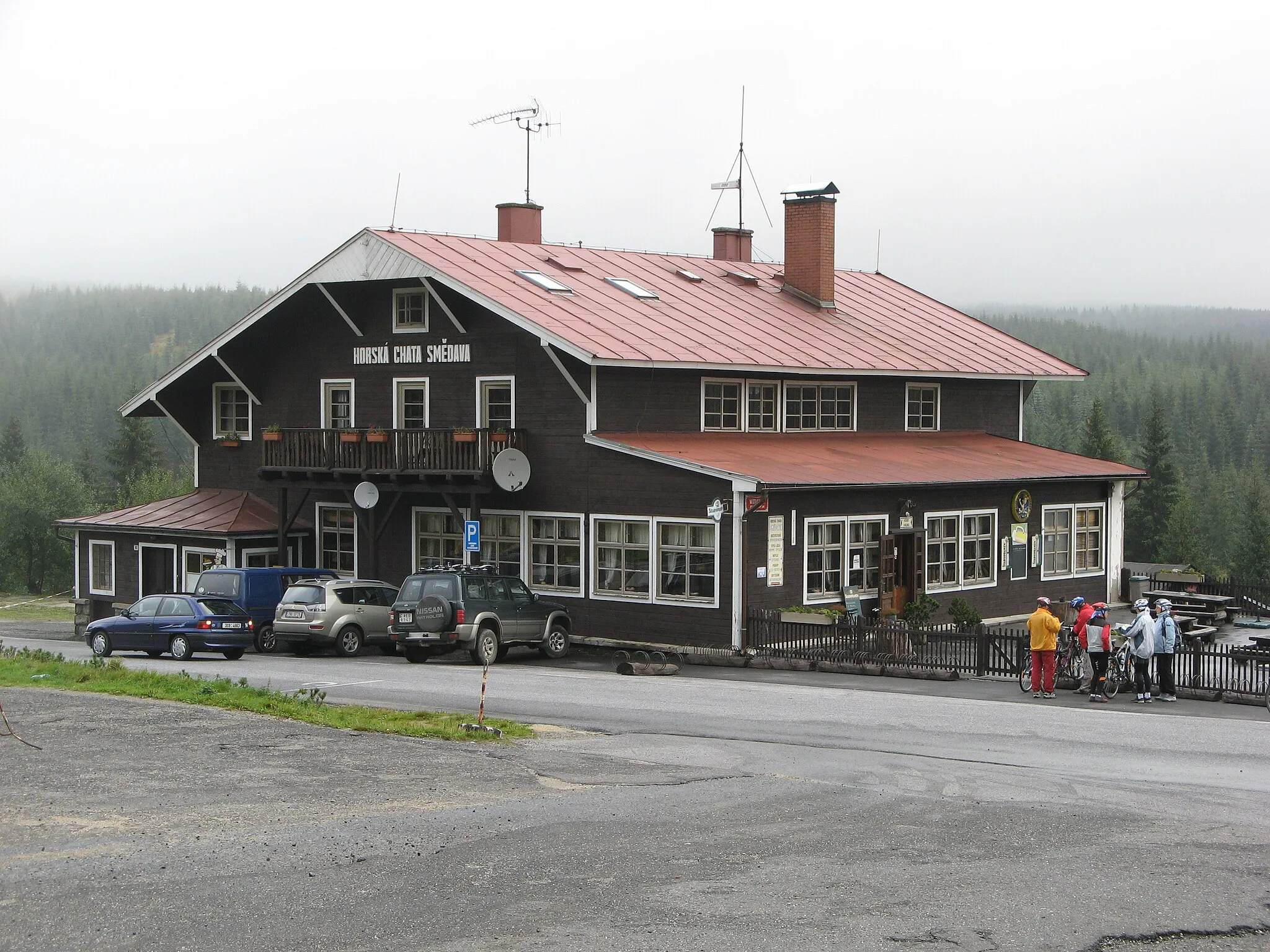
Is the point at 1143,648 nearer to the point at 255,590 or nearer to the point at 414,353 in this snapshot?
the point at 255,590

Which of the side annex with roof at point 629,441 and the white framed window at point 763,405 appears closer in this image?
the side annex with roof at point 629,441

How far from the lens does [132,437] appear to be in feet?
394

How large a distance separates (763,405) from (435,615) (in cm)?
1089

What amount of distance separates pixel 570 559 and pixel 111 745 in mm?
17093

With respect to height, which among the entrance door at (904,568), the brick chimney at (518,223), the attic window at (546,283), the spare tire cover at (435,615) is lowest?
the spare tire cover at (435,615)

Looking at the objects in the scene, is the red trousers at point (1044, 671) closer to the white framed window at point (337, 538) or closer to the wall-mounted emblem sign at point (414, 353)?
the wall-mounted emblem sign at point (414, 353)

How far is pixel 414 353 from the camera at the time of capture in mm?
36656

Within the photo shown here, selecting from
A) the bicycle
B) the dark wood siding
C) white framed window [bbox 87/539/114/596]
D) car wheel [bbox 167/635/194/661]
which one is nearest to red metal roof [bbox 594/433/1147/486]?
the dark wood siding

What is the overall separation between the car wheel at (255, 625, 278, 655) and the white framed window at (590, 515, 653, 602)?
23.6 ft

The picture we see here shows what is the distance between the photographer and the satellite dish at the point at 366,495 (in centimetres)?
3538

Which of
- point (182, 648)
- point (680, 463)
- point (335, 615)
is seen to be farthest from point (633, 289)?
point (182, 648)

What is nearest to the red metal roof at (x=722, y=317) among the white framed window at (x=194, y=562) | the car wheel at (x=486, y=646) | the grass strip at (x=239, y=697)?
A: the car wheel at (x=486, y=646)

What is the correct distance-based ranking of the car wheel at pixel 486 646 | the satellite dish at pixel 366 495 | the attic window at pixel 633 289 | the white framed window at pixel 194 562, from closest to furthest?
the car wheel at pixel 486 646 < the satellite dish at pixel 366 495 < the attic window at pixel 633 289 < the white framed window at pixel 194 562

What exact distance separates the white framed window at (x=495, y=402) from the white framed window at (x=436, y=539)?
2.35 meters
